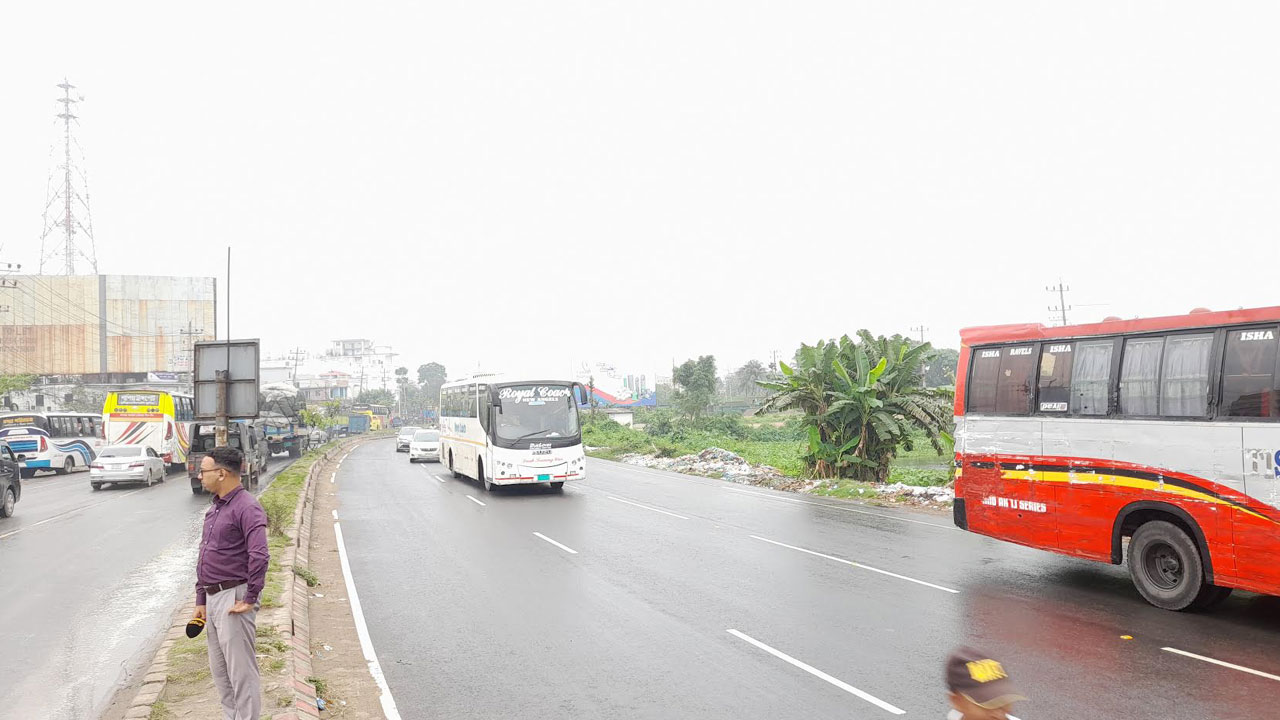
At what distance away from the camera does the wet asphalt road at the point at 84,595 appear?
289 inches

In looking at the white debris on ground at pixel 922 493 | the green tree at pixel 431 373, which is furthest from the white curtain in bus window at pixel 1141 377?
the green tree at pixel 431 373

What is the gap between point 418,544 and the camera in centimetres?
1457

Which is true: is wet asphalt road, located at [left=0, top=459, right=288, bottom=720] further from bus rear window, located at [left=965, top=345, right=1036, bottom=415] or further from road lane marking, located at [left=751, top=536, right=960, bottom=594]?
bus rear window, located at [left=965, top=345, right=1036, bottom=415]

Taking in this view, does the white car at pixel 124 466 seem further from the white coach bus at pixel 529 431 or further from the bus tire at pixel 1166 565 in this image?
the bus tire at pixel 1166 565

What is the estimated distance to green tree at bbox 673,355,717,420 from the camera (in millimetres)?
67812

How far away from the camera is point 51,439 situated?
3625 cm

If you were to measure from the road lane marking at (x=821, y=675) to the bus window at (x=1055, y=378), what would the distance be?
5.38 meters

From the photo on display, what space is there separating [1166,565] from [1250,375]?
2.36 metres

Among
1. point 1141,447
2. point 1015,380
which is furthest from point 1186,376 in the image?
point 1015,380

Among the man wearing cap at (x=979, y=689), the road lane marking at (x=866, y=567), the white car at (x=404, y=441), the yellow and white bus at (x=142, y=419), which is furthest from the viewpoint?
the white car at (x=404, y=441)

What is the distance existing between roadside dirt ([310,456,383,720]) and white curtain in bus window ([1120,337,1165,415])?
875 centimetres

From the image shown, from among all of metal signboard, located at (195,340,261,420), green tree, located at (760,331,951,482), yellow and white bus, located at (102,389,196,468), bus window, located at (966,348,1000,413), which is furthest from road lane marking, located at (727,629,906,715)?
yellow and white bus, located at (102,389,196,468)

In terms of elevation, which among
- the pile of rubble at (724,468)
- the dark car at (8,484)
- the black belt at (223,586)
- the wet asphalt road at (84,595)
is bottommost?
the pile of rubble at (724,468)

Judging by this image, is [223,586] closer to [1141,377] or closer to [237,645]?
[237,645]
